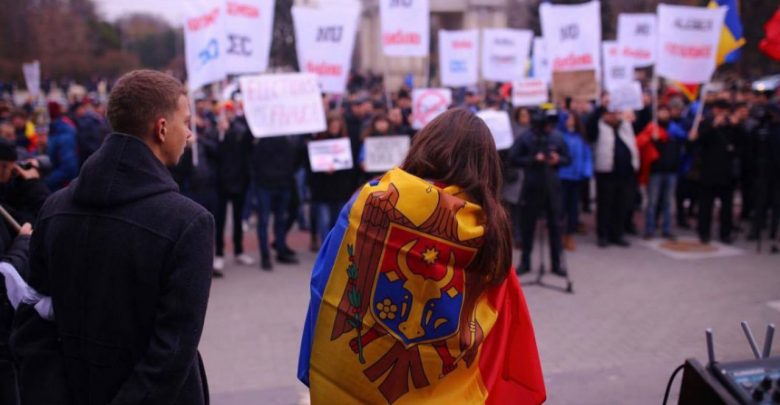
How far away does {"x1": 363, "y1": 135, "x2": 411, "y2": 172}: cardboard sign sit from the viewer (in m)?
9.35

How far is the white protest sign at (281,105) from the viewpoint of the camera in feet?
A: 27.9

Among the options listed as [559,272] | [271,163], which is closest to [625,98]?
[559,272]

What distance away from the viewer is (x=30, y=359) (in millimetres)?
2213

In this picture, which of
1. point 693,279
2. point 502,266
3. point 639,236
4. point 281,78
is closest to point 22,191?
point 502,266

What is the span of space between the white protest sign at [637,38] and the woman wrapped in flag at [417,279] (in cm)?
1096

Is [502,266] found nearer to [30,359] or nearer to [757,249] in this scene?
[30,359]

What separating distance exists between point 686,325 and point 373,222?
5088 mm

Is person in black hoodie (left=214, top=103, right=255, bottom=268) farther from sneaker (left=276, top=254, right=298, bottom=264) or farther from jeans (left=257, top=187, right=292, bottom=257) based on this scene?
sneaker (left=276, top=254, right=298, bottom=264)

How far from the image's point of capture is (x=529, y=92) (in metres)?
10.6

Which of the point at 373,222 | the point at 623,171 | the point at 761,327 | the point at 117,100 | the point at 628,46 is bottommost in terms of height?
the point at 761,327

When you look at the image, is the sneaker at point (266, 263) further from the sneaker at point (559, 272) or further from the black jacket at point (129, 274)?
the black jacket at point (129, 274)

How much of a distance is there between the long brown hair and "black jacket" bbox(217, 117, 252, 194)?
6477 millimetres

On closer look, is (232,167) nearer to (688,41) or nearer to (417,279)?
(417,279)

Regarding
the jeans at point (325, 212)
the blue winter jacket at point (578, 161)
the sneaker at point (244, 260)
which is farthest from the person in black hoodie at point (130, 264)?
the blue winter jacket at point (578, 161)
